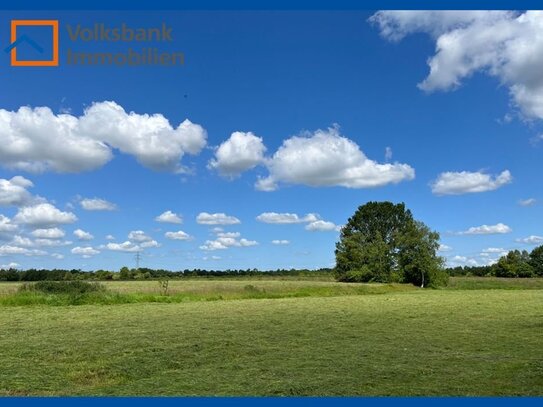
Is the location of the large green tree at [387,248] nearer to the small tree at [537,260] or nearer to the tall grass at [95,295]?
the tall grass at [95,295]

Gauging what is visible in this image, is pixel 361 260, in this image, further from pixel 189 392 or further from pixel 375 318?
pixel 189 392

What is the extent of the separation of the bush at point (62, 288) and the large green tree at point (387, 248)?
36.3 metres

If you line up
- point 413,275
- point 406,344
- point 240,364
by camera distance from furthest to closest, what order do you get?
point 413,275
point 406,344
point 240,364

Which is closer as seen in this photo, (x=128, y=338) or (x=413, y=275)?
(x=128, y=338)

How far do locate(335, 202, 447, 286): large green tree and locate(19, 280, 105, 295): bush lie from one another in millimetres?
36288

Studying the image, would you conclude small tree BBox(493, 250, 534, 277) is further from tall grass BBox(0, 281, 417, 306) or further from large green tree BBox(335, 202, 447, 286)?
tall grass BBox(0, 281, 417, 306)

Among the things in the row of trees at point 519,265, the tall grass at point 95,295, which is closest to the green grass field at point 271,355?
the tall grass at point 95,295

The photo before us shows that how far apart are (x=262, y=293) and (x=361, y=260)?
27712 millimetres

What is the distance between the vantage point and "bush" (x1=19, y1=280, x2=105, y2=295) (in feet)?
90.5

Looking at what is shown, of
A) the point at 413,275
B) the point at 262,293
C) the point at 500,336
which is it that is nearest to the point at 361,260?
the point at 413,275

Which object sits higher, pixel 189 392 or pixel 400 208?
pixel 400 208

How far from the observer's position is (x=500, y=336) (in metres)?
12.5

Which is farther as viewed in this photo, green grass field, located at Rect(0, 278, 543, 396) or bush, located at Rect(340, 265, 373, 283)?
bush, located at Rect(340, 265, 373, 283)

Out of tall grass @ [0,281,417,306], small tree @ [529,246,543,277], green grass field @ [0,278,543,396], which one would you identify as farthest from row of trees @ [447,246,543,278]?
green grass field @ [0,278,543,396]
